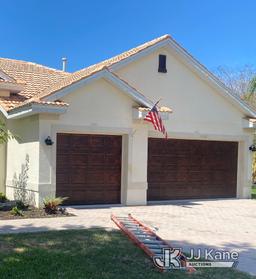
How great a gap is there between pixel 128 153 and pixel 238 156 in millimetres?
6206

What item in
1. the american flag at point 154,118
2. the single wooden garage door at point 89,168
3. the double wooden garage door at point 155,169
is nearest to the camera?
the american flag at point 154,118

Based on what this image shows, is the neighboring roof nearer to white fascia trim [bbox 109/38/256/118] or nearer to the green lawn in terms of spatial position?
white fascia trim [bbox 109/38/256/118]

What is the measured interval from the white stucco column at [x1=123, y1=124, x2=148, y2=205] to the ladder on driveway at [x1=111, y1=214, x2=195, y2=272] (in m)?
3.82

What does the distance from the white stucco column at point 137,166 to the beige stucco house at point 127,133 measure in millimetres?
37

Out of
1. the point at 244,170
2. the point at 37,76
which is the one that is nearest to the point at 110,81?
the point at 37,76

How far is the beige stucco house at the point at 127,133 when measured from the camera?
50.6 feet

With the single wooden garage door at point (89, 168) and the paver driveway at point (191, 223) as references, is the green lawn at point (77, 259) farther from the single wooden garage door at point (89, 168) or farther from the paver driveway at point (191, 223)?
the single wooden garage door at point (89, 168)

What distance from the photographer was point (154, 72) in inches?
738

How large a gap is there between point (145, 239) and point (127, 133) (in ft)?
23.0

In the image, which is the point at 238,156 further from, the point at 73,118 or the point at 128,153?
the point at 73,118

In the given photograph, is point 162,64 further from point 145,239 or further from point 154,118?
point 145,239

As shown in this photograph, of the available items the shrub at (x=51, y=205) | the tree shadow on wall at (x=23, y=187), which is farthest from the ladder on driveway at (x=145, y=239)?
the tree shadow on wall at (x=23, y=187)

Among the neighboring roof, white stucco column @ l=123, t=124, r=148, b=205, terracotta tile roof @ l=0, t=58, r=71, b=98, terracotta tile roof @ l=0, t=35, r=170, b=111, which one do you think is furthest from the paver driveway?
terracotta tile roof @ l=0, t=58, r=71, b=98

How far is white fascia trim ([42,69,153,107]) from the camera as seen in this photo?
593 inches
